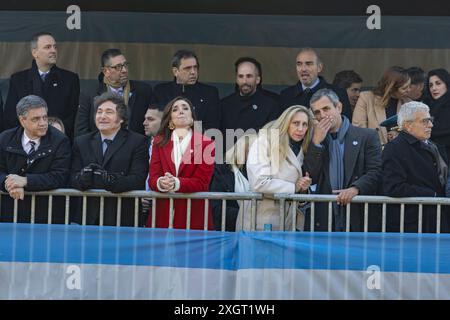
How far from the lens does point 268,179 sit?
34.1ft

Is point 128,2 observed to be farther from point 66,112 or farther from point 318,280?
point 318,280

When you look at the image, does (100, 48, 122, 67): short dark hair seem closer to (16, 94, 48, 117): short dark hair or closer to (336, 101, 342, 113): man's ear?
(16, 94, 48, 117): short dark hair

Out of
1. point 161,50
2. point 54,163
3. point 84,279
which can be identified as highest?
point 161,50

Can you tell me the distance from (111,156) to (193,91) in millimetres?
1382

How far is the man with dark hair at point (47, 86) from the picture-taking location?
1199 centimetres

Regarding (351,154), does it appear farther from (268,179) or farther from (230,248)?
(230,248)

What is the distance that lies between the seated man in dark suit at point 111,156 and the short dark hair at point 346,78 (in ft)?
7.75

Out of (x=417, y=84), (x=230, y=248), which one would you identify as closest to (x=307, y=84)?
(x=417, y=84)

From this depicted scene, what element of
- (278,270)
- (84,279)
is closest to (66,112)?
(84,279)

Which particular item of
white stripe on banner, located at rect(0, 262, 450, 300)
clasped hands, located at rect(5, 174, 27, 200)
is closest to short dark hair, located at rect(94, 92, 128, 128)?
clasped hands, located at rect(5, 174, 27, 200)

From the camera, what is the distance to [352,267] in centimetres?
1022

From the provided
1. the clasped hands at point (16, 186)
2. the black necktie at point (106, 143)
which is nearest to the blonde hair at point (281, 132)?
the black necktie at point (106, 143)

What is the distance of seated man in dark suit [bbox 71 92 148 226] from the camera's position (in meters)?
10.5

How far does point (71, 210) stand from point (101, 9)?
2594mm
